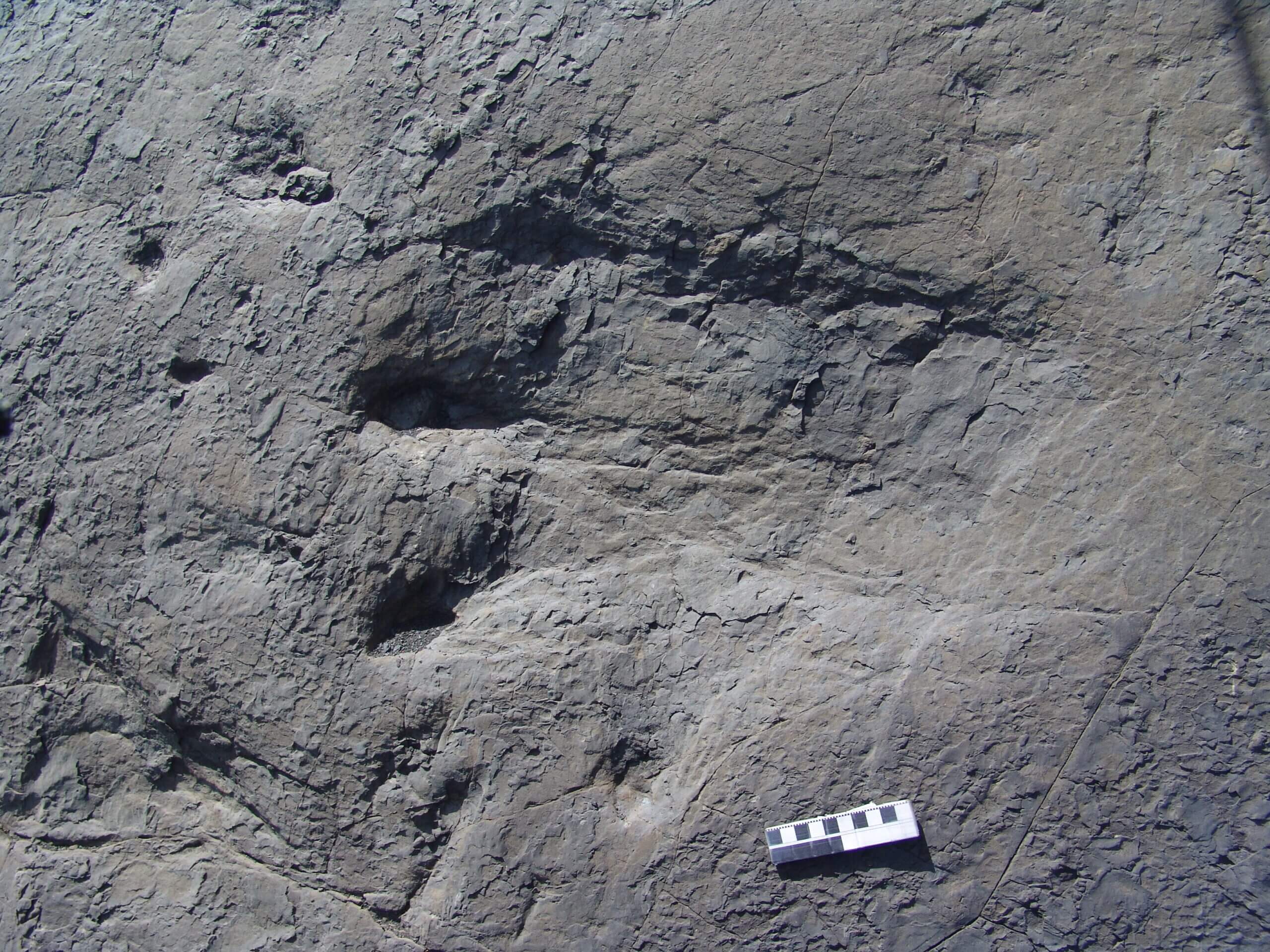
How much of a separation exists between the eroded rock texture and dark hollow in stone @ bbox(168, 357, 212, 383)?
0.06ft

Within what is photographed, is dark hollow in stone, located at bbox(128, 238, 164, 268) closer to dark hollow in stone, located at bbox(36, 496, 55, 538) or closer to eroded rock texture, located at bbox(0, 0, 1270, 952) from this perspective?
eroded rock texture, located at bbox(0, 0, 1270, 952)

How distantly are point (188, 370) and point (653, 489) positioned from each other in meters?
1.46

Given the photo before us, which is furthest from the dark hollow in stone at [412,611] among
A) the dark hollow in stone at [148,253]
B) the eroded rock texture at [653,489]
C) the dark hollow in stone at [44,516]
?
the dark hollow in stone at [148,253]

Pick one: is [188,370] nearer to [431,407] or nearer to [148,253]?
[148,253]

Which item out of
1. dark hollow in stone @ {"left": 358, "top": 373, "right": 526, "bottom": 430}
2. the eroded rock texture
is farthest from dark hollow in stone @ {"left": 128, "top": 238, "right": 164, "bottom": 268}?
dark hollow in stone @ {"left": 358, "top": 373, "right": 526, "bottom": 430}

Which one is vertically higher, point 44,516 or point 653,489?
point 44,516

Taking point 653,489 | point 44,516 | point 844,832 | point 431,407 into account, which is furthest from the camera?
point 44,516

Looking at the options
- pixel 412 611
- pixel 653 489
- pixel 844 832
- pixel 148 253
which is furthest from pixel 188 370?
pixel 844 832

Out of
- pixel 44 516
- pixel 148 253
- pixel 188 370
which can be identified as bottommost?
pixel 44 516

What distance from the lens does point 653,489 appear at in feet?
8.06

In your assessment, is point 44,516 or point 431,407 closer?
point 431,407

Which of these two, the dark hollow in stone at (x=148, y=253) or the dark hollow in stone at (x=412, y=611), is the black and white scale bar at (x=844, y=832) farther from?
the dark hollow in stone at (x=148, y=253)

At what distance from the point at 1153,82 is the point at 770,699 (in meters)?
1.78

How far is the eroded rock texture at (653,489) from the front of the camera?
2061mm
